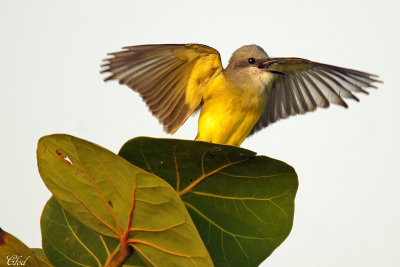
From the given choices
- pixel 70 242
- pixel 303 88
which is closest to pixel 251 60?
pixel 303 88

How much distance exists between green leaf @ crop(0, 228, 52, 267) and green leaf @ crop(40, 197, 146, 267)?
0.26m

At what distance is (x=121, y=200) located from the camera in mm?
1407

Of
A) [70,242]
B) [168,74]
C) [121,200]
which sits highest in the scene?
[168,74]

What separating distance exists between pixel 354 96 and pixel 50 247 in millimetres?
2996

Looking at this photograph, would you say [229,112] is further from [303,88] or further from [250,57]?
[303,88]

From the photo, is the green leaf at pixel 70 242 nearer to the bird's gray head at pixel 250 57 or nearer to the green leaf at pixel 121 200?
the green leaf at pixel 121 200

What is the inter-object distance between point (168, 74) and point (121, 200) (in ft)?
8.29

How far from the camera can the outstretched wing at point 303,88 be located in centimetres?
406

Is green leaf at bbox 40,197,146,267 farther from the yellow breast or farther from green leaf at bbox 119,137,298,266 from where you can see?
the yellow breast

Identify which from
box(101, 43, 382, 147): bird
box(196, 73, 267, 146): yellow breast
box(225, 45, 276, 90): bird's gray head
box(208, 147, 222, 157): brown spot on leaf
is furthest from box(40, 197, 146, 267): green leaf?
box(225, 45, 276, 90): bird's gray head

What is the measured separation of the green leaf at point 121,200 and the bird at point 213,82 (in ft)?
7.07

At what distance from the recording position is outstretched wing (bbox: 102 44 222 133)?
363 cm
